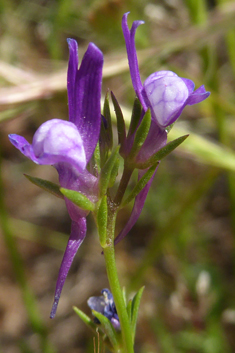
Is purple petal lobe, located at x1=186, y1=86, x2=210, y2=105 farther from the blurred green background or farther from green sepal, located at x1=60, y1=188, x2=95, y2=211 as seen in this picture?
the blurred green background

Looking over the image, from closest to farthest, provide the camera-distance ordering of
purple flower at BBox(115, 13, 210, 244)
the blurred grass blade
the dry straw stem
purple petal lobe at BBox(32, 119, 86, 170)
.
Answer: purple petal lobe at BBox(32, 119, 86, 170) < purple flower at BBox(115, 13, 210, 244) < the dry straw stem < the blurred grass blade

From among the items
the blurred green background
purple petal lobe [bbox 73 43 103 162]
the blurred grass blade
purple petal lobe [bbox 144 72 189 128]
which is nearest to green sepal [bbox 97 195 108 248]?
purple petal lobe [bbox 73 43 103 162]

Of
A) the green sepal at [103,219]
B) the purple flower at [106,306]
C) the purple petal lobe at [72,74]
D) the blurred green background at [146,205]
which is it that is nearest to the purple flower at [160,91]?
the purple petal lobe at [72,74]

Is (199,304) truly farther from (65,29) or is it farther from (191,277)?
(65,29)

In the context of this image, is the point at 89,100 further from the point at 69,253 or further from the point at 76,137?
the point at 69,253

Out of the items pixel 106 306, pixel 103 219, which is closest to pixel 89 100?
pixel 103 219

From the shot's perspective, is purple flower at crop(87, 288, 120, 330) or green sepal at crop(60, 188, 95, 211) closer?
green sepal at crop(60, 188, 95, 211)
